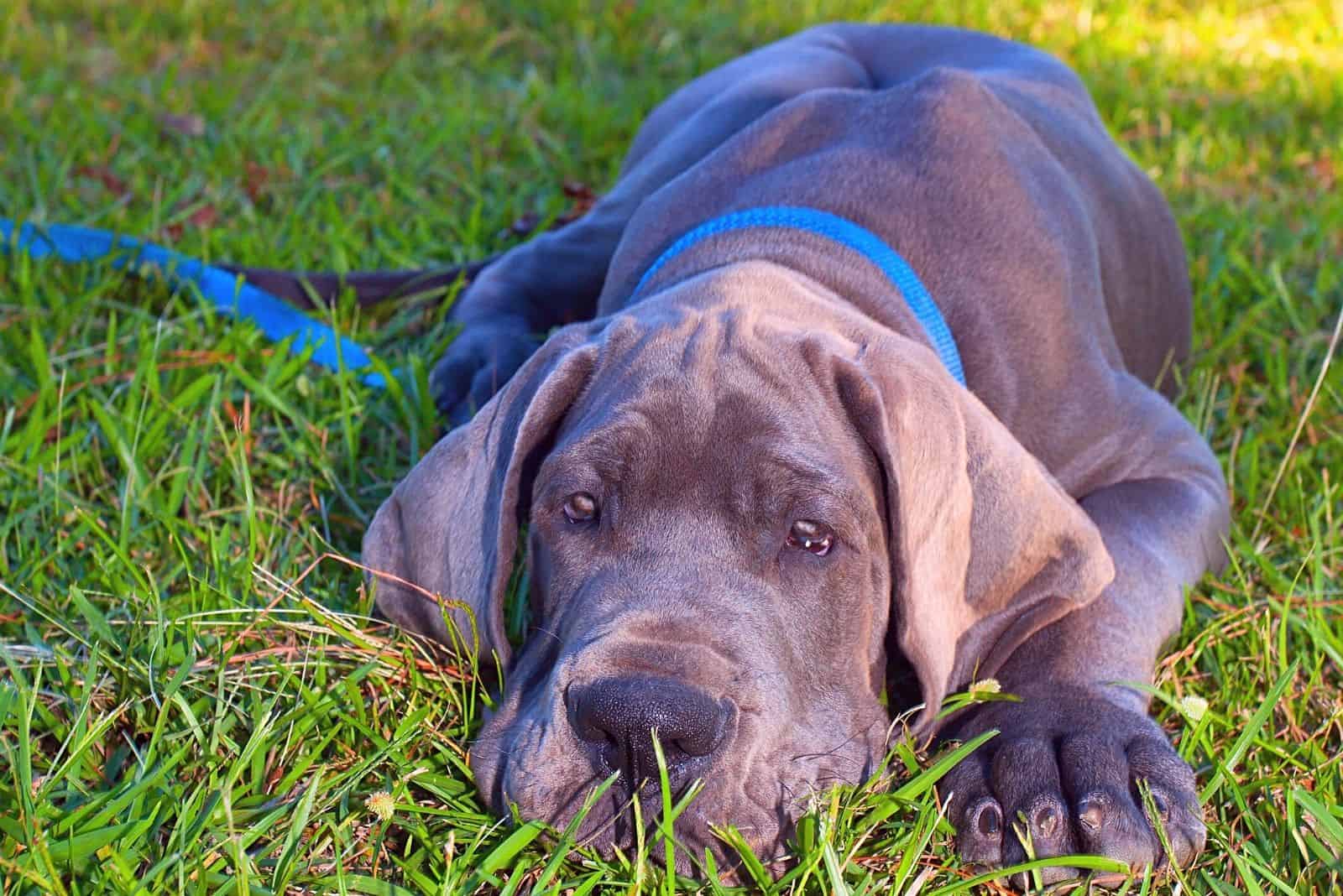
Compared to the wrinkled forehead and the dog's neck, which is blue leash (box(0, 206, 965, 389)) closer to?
the dog's neck

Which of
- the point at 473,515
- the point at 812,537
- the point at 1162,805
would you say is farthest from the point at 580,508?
the point at 1162,805

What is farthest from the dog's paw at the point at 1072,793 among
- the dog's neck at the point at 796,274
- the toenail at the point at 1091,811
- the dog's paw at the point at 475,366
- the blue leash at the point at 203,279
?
the blue leash at the point at 203,279

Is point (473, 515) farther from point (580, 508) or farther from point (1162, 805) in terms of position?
point (1162, 805)

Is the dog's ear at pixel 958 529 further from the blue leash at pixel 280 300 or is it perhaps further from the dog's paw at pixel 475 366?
the dog's paw at pixel 475 366

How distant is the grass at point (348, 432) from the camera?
2410 mm

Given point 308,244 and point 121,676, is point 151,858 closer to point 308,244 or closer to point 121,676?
point 121,676

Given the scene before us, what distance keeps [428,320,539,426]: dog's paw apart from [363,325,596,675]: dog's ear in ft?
3.42

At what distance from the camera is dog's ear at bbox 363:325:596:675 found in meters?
2.80

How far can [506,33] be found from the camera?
7441 millimetres

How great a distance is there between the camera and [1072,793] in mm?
2469

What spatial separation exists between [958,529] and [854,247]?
89 cm

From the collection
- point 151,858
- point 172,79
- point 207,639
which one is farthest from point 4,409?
point 172,79

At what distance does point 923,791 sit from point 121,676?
56.3 inches

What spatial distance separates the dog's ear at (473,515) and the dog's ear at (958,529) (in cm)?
58
